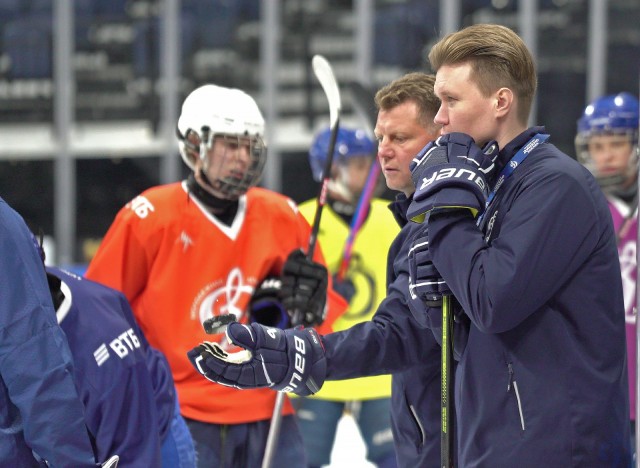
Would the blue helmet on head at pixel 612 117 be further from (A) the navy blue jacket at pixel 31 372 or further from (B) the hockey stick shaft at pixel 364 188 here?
(A) the navy blue jacket at pixel 31 372

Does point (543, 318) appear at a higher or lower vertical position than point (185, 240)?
higher

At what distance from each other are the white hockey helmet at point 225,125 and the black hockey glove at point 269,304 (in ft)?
0.85

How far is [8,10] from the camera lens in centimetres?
932


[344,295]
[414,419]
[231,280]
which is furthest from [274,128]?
[414,419]

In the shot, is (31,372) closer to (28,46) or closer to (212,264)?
(212,264)

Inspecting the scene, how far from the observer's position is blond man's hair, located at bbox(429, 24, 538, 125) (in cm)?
198

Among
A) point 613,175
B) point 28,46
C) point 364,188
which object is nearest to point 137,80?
point 28,46

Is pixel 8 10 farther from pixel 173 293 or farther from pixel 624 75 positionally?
pixel 173 293

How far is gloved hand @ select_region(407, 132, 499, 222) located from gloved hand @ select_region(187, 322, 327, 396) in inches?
16.4

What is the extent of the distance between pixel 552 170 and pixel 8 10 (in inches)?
321

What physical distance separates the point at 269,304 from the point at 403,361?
80 cm

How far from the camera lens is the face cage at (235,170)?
10.2ft

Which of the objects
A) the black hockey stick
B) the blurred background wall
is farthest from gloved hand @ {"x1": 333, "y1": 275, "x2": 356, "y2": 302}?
the blurred background wall

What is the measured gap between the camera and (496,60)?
1981 mm
